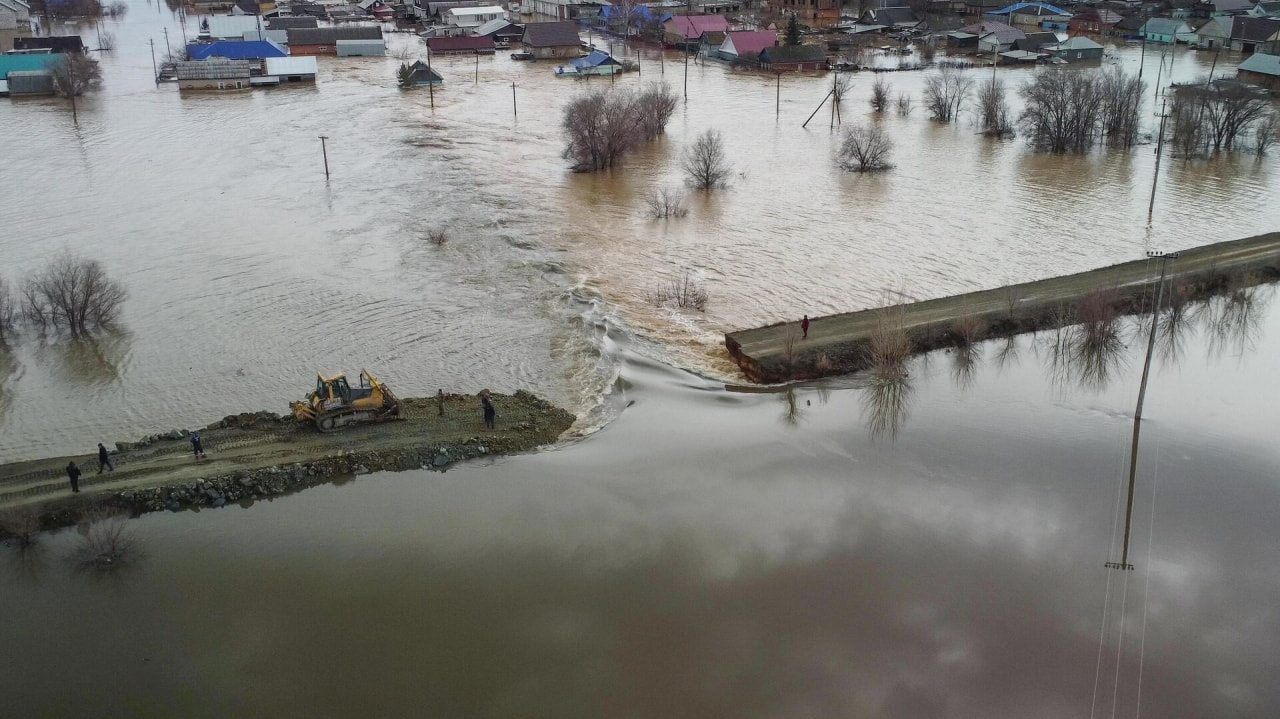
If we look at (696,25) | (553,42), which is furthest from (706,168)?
(696,25)

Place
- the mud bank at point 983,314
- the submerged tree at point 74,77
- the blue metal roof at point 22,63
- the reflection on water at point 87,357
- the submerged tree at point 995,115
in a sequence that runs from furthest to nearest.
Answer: the blue metal roof at point 22,63, the submerged tree at point 74,77, the submerged tree at point 995,115, the mud bank at point 983,314, the reflection on water at point 87,357

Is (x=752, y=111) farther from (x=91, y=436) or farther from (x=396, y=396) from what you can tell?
(x=91, y=436)

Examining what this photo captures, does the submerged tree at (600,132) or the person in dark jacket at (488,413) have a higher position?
the submerged tree at (600,132)

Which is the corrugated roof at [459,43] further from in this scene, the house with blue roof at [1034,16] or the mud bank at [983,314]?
the mud bank at [983,314]

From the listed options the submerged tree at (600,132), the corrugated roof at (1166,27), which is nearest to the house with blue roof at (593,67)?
the submerged tree at (600,132)

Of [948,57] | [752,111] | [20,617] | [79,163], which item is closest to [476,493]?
[20,617]

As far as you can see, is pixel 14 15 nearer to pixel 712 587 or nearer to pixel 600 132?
pixel 600 132
